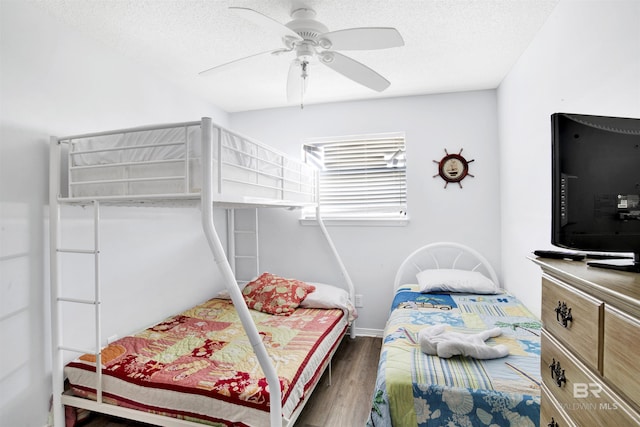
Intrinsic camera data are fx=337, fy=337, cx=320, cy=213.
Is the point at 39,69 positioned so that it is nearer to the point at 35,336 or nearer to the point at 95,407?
the point at 35,336

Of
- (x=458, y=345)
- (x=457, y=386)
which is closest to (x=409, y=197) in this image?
(x=458, y=345)

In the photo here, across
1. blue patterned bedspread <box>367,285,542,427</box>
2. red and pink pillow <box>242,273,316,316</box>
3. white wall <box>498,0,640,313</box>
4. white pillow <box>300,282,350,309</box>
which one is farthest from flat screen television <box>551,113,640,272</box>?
red and pink pillow <box>242,273,316,316</box>

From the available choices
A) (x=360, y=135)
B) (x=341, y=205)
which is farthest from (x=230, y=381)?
(x=360, y=135)

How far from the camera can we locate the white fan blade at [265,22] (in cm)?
145

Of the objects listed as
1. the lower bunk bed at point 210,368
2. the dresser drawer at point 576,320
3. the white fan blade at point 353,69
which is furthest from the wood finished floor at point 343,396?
the white fan blade at point 353,69

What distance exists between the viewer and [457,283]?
2.86 m

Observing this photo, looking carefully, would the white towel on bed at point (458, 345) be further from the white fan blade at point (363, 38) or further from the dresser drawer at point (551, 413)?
the white fan blade at point (363, 38)

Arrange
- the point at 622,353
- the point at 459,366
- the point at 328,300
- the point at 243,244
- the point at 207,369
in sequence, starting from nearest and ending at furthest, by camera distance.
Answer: the point at 622,353 → the point at 459,366 → the point at 207,369 → the point at 328,300 → the point at 243,244

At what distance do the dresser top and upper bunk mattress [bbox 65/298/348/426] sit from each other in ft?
4.45

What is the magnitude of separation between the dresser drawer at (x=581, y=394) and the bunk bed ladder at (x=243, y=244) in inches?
121

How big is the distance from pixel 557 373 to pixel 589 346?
0.20 meters

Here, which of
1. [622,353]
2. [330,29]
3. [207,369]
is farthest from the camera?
[330,29]

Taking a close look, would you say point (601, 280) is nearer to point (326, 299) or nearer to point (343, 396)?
point (343, 396)

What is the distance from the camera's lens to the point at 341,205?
369 cm
